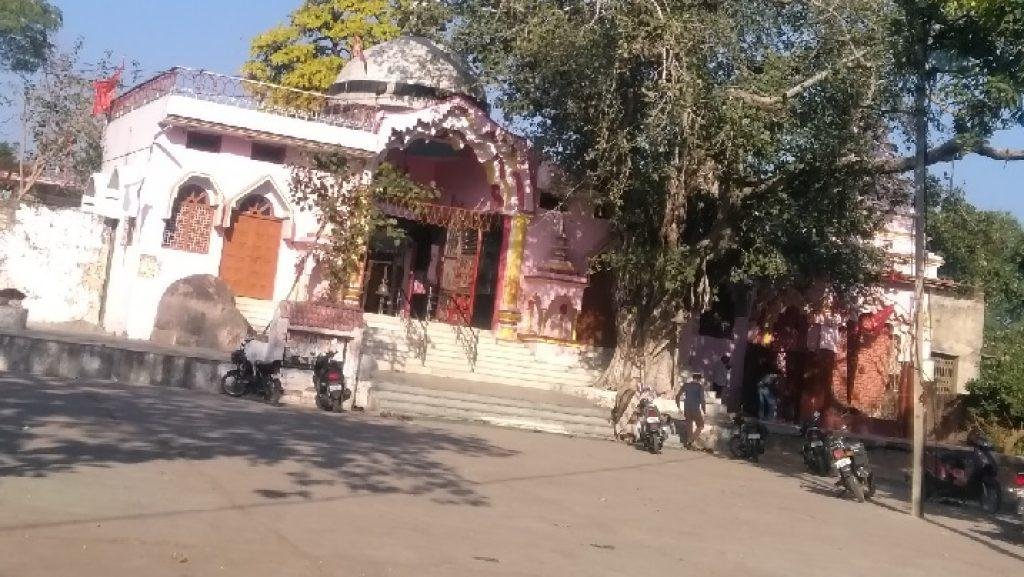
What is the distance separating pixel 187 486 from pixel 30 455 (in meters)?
1.43

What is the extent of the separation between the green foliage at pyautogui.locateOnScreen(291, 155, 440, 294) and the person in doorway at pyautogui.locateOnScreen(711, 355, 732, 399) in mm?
8377

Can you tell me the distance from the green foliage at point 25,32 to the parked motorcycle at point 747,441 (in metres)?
30.8

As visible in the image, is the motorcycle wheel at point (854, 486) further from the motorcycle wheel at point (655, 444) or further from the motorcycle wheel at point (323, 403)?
the motorcycle wheel at point (323, 403)

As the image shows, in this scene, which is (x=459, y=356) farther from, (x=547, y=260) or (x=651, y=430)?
(x=651, y=430)

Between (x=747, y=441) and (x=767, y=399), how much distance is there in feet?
21.1

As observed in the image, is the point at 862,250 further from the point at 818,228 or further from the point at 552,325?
the point at 552,325

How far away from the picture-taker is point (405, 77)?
23.7 m

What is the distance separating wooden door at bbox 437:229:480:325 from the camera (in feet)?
77.8

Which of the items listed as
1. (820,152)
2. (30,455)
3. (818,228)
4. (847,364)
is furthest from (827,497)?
(847,364)

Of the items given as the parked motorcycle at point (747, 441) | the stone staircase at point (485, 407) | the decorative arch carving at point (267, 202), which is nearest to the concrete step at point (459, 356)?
the stone staircase at point (485, 407)

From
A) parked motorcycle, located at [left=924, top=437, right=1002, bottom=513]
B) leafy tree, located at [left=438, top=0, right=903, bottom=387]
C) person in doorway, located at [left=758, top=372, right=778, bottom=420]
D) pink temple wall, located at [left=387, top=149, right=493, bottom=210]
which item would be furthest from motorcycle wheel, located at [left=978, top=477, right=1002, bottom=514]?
pink temple wall, located at [left=387, top=149, right=493, bottom=210]

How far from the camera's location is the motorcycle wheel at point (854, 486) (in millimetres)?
13992

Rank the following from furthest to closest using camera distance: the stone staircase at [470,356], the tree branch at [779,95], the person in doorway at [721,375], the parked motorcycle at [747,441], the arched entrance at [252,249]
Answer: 1. the person in doorway at [721,375]
2. the arched entrance at [252,249]
3. the stone staircase at [470,356]
4. the parked motorcycle at [747,441]
5. the tree branch at [779,95]

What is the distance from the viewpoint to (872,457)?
69.8 feet
